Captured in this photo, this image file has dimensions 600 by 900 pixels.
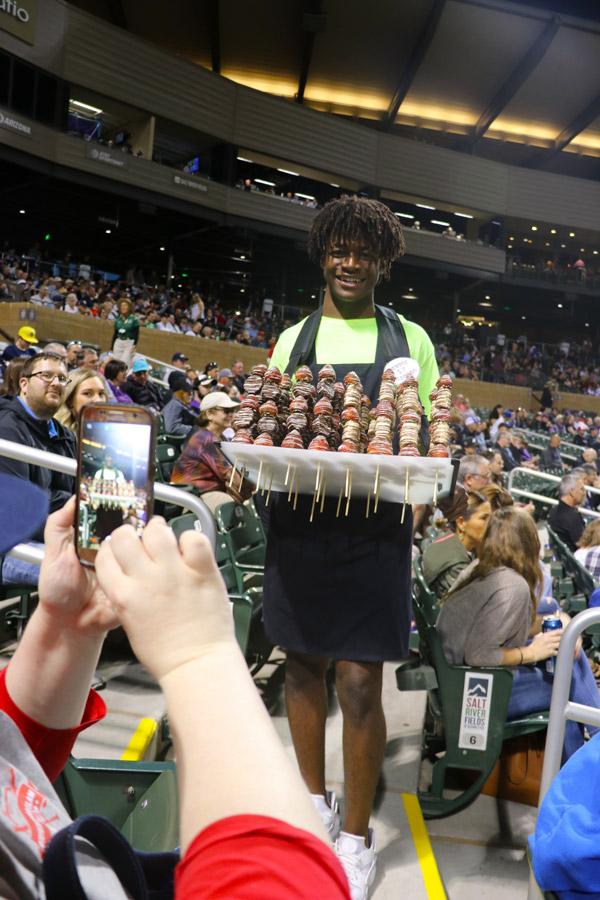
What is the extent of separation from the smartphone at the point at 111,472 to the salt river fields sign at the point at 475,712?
2090 mm

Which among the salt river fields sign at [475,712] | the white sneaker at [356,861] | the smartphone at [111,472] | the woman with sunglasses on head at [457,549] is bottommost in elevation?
the white sneaker at [356,861]

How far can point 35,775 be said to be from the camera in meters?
0.78

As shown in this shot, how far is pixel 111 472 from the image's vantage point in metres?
0.77

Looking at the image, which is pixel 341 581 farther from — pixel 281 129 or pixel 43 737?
pixel 281 129

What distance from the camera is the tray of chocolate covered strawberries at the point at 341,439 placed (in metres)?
1.64

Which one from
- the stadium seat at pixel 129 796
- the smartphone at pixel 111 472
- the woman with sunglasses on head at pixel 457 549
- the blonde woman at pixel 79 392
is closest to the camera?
the smartphone at pixel 111 472

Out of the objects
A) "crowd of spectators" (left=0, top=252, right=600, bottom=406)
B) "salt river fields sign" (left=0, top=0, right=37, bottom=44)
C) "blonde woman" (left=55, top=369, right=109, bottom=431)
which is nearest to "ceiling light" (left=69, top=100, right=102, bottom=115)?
"salt river fields sign" (left=0, top=0, right=37, bottom=44)

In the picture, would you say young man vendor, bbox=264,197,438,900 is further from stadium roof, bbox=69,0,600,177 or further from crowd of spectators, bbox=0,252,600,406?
stadium roof, bbox=69,0,600,177

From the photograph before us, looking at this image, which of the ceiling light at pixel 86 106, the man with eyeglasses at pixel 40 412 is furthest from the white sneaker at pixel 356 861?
the ceiling light at pixel 86 106

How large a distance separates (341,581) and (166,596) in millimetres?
1416

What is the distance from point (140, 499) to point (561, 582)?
16.3 ft

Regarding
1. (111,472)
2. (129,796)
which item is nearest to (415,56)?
(129,796)

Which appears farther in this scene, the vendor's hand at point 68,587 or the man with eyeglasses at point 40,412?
the man with eyeglasses at point 40,412

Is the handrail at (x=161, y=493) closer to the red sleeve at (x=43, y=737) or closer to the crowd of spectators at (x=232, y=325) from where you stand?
the red sleeve at (x=43, y=737)
